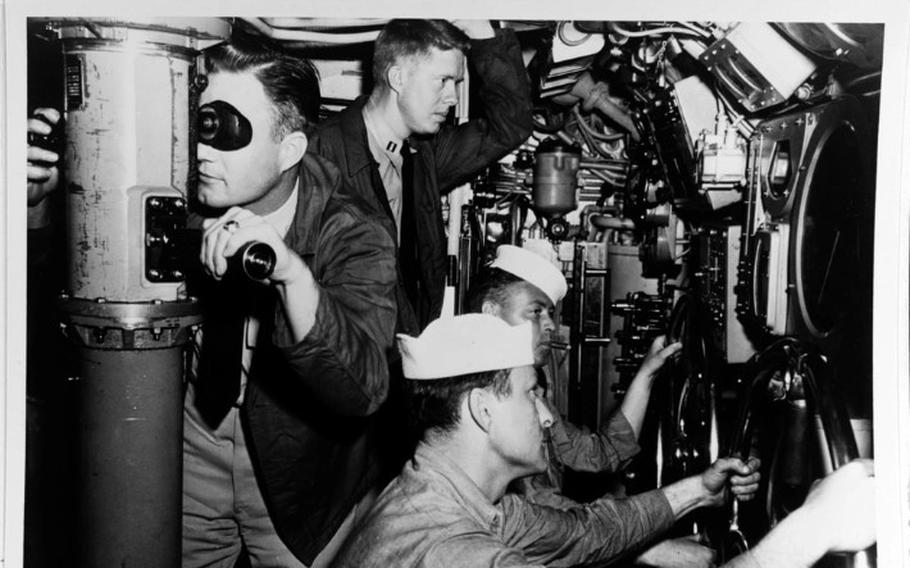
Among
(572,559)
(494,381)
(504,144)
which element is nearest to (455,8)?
(494,381)

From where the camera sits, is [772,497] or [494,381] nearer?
[494,381]

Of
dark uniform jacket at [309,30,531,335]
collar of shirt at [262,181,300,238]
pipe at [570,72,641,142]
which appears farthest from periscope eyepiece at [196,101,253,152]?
pipe at [570,72,641,142]

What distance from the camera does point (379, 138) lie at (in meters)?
1.71

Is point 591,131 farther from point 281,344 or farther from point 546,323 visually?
point 281,344

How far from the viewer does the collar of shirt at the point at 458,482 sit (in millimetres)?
1034

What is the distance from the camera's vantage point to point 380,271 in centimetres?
138

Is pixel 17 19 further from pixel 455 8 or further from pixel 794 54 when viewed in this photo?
pixel 794 54

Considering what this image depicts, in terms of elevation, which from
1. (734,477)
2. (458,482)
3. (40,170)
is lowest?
(734,477)

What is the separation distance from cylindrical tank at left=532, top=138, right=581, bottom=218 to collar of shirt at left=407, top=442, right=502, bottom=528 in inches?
46.0

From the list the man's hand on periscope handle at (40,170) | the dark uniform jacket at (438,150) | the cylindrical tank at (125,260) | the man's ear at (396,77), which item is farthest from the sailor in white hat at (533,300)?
the man's hand on periscope handle at (40,170)

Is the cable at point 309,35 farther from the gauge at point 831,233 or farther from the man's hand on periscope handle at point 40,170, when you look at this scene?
the gauge at point 831,233

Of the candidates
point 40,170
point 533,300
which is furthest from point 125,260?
point 533,300

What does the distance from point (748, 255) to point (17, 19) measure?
143cm

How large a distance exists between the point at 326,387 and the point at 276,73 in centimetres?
62
